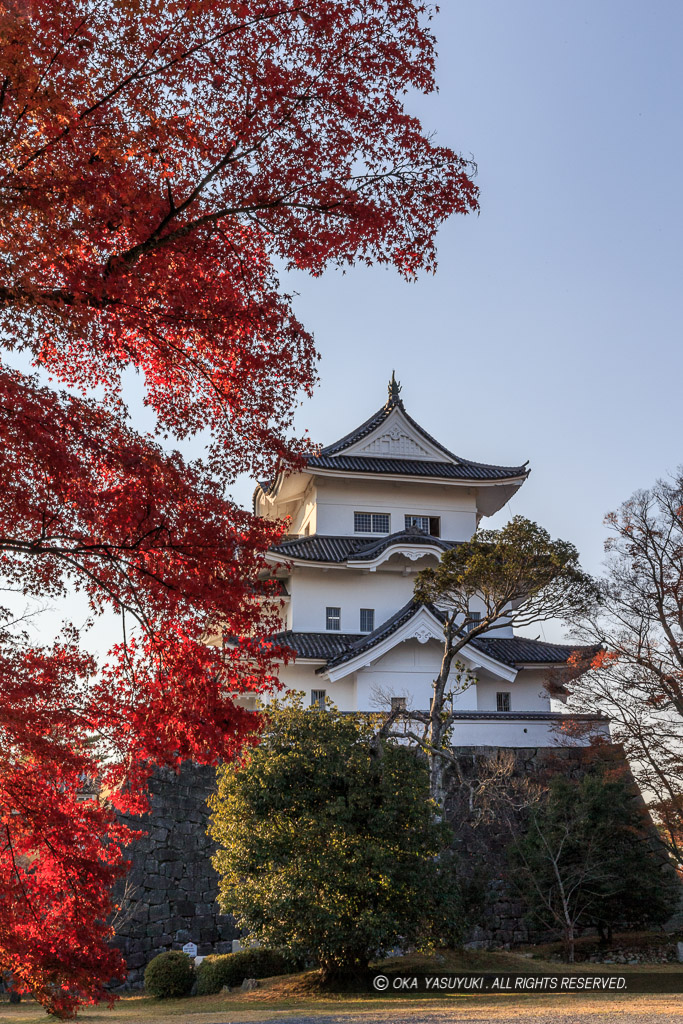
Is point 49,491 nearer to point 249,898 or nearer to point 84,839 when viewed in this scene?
point 84,839

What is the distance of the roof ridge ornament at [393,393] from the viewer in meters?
32.2

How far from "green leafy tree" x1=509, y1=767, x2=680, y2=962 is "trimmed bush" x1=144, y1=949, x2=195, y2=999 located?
7.93 meters

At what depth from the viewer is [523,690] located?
27750 millimetres

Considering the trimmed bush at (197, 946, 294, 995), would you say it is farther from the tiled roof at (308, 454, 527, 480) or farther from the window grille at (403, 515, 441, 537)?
the window grille at (403, 515, 441, 537)

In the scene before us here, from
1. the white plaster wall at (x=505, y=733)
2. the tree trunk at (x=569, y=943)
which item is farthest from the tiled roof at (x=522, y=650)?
the tree trunk at (x=569, y=943)

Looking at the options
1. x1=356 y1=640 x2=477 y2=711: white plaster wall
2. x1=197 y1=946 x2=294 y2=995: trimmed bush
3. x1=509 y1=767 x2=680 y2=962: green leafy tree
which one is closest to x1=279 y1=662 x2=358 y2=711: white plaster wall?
x1=356 y1=640 x2=477 y2=711: white plaster wall

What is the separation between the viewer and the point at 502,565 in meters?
18.5

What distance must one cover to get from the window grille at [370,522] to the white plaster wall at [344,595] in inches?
76.6

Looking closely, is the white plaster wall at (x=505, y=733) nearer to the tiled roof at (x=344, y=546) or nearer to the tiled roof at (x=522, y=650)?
the tiled roof at (x=522, y=650)

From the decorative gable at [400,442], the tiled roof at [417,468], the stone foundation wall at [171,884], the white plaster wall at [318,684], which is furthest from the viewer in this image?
the decorative gable at [400,442]

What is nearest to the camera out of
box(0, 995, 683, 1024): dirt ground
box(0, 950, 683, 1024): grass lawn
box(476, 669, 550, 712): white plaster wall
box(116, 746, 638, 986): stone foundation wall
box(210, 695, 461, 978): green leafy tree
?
box(0, 995, 683, 1024): dirt ground

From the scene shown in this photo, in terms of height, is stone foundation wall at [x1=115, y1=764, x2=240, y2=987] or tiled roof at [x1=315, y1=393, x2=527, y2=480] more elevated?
tiled roof at [x1=315, y1=393, x2=527, y2=480]

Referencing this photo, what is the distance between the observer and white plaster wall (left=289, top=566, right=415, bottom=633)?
28344 millimetres

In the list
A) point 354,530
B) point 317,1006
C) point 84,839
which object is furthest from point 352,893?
point 354,530
